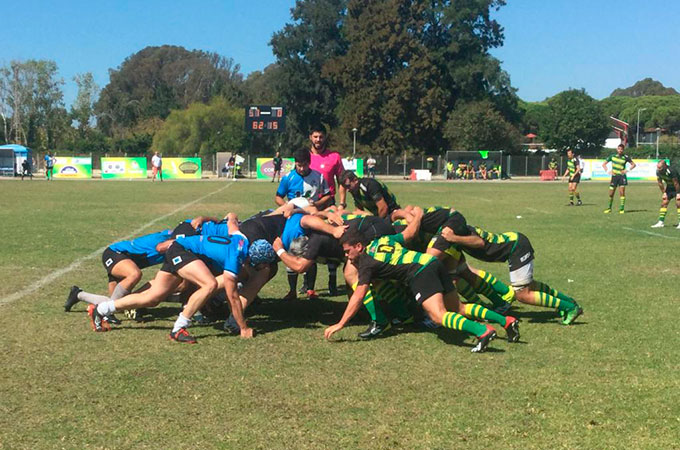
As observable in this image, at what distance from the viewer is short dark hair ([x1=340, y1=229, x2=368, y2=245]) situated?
665 cm

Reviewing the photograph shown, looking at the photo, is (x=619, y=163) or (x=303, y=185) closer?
(x=303, y=185)

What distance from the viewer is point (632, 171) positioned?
5203cm

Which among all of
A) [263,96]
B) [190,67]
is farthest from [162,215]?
[190,67]

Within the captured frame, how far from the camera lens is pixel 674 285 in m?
9.52

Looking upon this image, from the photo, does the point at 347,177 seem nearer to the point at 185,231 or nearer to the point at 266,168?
the point at 185,231

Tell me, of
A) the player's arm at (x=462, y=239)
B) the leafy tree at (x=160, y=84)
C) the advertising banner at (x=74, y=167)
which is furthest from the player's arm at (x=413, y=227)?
the leafy tree at (x=160, y=84)

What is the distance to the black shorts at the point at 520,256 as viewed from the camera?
738 cm

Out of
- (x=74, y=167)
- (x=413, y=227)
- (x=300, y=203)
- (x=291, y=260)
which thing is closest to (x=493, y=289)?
(x=413, y=227)

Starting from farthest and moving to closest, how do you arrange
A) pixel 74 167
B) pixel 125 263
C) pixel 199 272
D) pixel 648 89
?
pixel 648 89
pixel 74 167
pixel 125 263
pixel 199 272

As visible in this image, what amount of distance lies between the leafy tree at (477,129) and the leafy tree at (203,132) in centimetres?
2462

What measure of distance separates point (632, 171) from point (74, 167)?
42.1 m

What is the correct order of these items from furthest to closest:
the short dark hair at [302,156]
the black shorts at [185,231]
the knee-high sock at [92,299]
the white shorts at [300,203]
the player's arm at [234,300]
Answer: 1. the short dark hair at [302,156]
2. the white shorts at [300,203]
3. the knee-high sock at [92,299]
4. the black shorts at [185,231]
5. the player's arm at [234,300]

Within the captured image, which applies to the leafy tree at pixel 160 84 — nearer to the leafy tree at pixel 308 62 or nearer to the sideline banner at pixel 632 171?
the leafy tree at pixel 308 62

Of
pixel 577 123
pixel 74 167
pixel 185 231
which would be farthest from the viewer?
pixel 577 123
